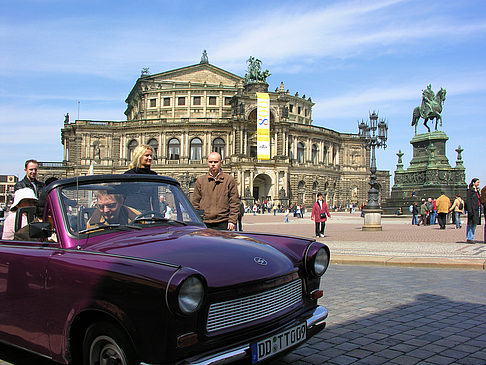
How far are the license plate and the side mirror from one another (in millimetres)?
1758

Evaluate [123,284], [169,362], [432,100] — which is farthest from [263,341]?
[432,100]

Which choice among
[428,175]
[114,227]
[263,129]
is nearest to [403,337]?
[114,227]

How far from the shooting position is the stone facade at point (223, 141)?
62.7 meters

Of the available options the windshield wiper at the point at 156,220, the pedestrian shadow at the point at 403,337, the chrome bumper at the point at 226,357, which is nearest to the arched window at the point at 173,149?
the pedestrian shadow at the point at 403,337

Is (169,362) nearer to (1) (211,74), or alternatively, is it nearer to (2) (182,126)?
(2) (182,126)

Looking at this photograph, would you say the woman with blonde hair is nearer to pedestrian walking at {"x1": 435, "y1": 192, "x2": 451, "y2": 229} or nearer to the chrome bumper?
the chrome bumper

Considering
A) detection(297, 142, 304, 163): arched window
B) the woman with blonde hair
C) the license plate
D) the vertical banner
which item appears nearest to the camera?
the license plate

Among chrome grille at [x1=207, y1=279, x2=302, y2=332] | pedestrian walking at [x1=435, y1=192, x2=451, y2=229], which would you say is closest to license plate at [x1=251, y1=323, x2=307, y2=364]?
chrome grille at [x1=207, y1=279, x2=302, y2=332]

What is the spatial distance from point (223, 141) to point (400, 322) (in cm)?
6147

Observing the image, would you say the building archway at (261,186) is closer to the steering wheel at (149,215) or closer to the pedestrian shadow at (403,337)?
the pedestrian shadow at (403,337)

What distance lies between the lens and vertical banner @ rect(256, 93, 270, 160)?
56.8 metres

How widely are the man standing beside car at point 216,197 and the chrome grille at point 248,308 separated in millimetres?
3089

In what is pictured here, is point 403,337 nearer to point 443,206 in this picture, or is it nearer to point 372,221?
point 372,221

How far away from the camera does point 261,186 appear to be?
64.3 metres
